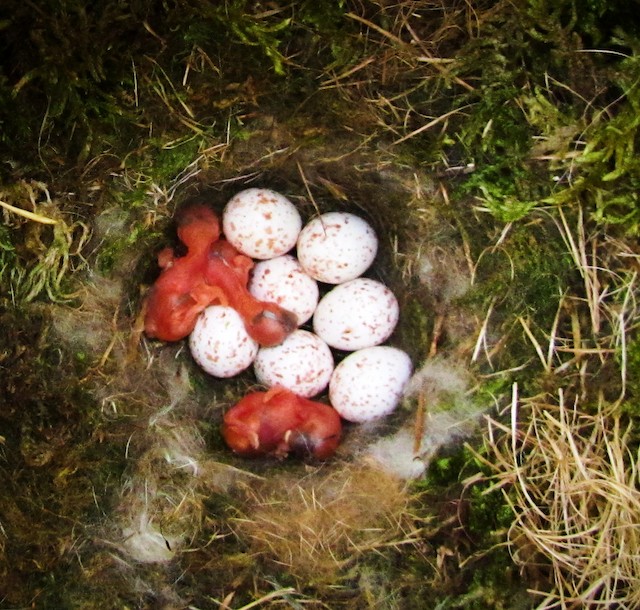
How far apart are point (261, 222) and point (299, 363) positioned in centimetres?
46

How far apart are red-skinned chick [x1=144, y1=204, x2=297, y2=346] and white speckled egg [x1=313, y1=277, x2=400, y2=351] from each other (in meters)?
0.12

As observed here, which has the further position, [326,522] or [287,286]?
[287,286]

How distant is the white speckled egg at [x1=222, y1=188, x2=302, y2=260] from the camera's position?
2309 millimetres

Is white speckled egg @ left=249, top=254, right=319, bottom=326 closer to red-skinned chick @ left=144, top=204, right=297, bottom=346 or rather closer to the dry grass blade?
red-skinned chick @ left=144, top=204, right=297, bottom=346

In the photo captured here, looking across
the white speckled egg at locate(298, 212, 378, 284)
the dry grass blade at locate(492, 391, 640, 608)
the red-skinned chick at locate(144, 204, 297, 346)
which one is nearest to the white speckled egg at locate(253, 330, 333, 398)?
the red-skinned chick at locate(144, 204, 297, 346)

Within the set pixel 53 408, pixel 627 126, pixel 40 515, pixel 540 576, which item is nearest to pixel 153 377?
pixel 53 408

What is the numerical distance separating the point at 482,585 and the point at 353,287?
0.94m

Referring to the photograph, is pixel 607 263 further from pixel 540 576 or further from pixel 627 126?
pixel 540 576

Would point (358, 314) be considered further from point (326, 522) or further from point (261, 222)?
point (326, 522)

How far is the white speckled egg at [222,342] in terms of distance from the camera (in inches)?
92.2

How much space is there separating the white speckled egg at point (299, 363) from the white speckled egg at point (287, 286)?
8 cm

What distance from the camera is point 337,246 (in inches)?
91.1

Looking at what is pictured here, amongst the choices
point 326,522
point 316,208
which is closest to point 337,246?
point 316,208

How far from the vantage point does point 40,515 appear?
2.12 m
